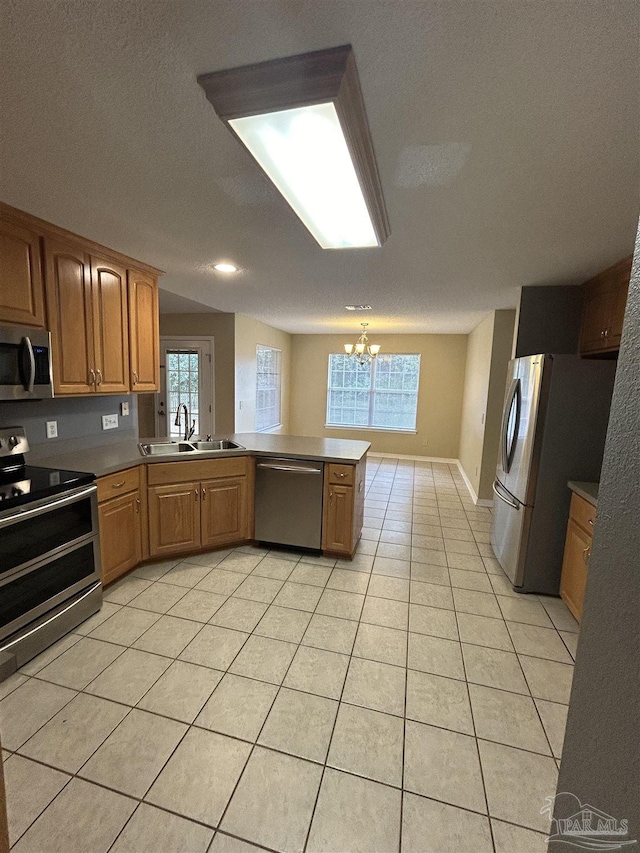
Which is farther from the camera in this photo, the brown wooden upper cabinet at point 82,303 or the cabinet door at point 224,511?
the cabinet door at point 224,511

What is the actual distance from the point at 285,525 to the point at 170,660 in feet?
4.45

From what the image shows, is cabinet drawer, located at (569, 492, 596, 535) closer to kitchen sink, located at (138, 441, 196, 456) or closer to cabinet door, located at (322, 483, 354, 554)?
cabinet door, located at (322, 483, 354, 554)

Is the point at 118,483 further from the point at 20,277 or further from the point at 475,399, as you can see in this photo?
the point at 475,399

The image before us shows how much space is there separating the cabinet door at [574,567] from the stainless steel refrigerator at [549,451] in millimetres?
94

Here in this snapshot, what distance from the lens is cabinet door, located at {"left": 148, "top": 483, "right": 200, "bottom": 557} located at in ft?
9.21

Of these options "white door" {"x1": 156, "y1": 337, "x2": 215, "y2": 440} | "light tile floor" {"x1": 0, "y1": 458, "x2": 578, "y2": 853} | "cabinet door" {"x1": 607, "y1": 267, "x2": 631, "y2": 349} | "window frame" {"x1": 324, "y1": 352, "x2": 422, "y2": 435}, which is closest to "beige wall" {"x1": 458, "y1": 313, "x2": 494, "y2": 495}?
"window frame" {"x1": 324, "y1": 352, "x2": 422, "y2": 435}

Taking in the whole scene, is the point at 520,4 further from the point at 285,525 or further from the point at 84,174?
the point at 285,525

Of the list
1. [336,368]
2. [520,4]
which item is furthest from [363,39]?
[336,368]

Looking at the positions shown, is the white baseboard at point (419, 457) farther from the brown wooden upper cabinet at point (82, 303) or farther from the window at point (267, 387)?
the brown wooden upper cabinet at point (82, 303)

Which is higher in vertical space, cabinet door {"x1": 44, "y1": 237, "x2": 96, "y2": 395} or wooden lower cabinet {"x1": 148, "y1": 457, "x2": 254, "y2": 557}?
cabinet door {"x1": 44, "y1": 237, "x2": 96, "y2": 395}

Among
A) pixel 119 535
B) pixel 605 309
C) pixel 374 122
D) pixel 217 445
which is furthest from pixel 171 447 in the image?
pixel 605 309

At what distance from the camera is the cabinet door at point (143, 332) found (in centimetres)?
294

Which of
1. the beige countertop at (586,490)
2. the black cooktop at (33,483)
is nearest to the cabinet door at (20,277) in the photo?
the black cooktop at (33,483)

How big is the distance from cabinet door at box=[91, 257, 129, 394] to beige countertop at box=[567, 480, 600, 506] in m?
3.33
